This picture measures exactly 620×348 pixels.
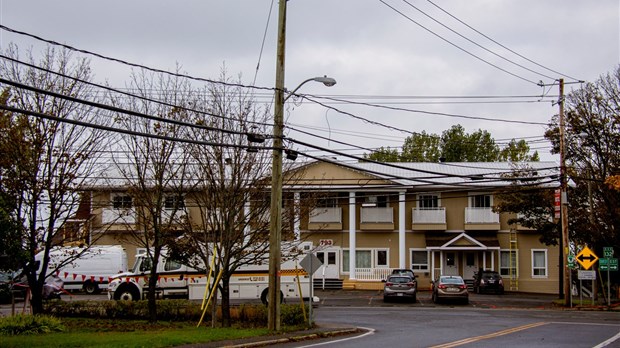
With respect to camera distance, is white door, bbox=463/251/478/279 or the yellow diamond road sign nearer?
the yellow diamond road sign

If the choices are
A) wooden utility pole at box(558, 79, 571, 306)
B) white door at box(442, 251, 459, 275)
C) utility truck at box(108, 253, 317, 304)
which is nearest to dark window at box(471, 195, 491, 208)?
white door at box(442, 251, 459, 275)

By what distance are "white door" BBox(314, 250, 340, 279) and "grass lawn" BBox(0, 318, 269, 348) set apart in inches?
965

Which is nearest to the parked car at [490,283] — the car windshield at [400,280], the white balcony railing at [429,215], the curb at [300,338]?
the white balcony railing at [429,215]

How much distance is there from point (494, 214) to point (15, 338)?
118 ft

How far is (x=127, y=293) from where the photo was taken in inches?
1193

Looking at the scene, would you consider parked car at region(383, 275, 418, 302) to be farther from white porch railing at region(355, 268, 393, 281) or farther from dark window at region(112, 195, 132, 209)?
dark window at region(112, 195, 132, 209)

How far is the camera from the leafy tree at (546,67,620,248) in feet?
120

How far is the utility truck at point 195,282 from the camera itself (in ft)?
97.6

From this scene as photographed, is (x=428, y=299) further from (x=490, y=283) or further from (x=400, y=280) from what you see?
(x=490, y=283)

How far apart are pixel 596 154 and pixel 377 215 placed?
599 inches

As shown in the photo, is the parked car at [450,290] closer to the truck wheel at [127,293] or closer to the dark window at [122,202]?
the truck wheel at [127,293]

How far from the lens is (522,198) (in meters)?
41.4

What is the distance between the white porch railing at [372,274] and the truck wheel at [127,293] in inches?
776

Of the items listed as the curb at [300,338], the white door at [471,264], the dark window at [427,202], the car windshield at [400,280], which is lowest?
the curb at [300,338]
